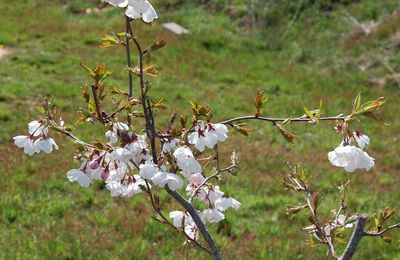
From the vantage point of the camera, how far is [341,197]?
2.63m

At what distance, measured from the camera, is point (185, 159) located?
2.06 m

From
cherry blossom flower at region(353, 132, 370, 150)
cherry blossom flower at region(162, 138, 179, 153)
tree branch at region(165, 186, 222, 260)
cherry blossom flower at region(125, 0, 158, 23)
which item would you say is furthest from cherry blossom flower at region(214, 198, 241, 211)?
cherry blossom flower at region(125, 0, 158, 23)

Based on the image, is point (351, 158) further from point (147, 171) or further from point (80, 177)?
point (80, 177)

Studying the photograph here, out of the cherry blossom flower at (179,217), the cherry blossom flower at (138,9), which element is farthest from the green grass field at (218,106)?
the cherry blossom flower at (138,9)

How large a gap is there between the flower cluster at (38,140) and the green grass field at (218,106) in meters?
0.76

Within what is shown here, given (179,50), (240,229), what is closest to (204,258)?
(240,229)

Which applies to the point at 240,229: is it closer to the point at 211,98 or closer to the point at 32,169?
the point at 32,169

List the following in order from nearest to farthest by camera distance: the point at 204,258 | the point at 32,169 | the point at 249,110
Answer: the point at 204,258 → the point at 32,169 → the point at 249,110

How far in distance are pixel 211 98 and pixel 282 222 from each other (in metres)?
6.91

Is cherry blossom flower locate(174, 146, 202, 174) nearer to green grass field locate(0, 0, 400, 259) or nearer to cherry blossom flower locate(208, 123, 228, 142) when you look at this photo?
cherry blossom flower locate(208, 123, 228, 142)

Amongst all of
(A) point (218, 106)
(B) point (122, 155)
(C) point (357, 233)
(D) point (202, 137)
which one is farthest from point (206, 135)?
(A) point (218, 106)

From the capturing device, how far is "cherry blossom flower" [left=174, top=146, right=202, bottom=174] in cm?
206

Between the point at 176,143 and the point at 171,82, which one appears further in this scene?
the point at 171,82

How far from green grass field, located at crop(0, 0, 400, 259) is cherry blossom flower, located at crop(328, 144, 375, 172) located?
1.74 feet
